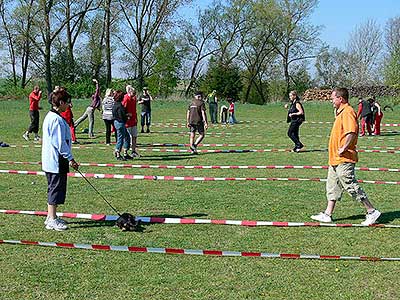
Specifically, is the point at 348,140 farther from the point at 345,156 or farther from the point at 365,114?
the point at 365,114

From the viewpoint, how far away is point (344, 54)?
65.2 meters

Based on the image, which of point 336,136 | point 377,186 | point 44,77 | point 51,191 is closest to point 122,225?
point 51,191

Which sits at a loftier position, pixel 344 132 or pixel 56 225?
pixel 344 132

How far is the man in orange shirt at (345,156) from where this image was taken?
24.2 feet

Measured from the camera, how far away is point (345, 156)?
7445 mm

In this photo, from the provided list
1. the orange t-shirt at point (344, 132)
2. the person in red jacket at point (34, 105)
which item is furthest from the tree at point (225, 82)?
the orange t-shirt at point (344, 132)

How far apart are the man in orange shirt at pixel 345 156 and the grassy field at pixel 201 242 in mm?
411

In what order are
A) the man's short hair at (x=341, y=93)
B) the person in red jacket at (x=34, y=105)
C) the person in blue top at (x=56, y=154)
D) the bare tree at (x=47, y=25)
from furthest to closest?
the bare tree at (x=47, y=25) < the person in red jacket at (x=34, y=105) < the man's short hair at (x=341, y=93) < the person in blue top at (x=56, y=154)

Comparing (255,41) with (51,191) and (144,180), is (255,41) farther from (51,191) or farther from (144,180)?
(51,191)

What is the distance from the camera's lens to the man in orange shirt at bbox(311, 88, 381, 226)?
7387mm

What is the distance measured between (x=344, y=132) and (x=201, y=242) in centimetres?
234

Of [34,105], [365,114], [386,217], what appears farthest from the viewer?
[365,114]

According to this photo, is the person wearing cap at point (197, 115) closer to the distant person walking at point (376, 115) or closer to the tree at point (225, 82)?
the distant person walking at point (376, 115)

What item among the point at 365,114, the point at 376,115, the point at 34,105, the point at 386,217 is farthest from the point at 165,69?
the point at 386,217
